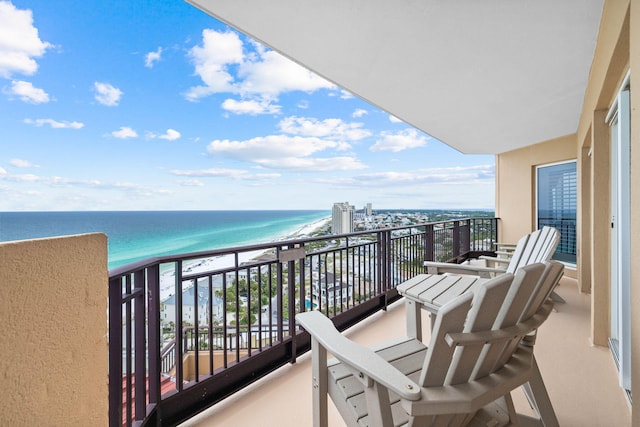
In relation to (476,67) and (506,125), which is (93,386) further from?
(506,125)

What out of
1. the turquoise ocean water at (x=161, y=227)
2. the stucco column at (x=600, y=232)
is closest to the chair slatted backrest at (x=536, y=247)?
the stucco column at (x=600, y=232)

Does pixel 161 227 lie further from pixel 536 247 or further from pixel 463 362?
pixel 463 362

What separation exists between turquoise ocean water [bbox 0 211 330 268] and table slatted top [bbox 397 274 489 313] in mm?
14788

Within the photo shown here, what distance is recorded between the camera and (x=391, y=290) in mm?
3514

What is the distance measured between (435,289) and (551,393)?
891mm

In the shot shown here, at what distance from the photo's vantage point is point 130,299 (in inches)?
52.4

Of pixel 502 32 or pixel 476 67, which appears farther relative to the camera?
pixel 476 67

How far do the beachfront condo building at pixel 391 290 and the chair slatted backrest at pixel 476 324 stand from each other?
45 cm

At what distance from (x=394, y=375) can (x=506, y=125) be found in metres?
4.68

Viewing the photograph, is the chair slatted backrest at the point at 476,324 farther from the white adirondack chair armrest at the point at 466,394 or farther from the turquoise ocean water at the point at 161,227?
the turquoise ocean water at the point at 161,227

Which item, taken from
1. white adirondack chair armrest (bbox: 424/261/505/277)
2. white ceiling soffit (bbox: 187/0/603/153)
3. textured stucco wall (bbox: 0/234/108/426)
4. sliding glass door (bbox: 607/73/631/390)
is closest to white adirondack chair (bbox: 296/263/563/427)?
textured stucco wall (bbox: 0/234/108/426)

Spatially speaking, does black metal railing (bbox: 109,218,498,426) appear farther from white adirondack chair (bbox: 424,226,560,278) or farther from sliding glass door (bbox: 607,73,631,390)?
sliding glass door (bbox: 607,73,631,390)

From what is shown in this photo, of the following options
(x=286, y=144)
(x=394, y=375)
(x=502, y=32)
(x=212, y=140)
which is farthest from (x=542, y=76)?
(x=212, y=140)

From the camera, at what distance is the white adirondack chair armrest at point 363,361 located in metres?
0.83
